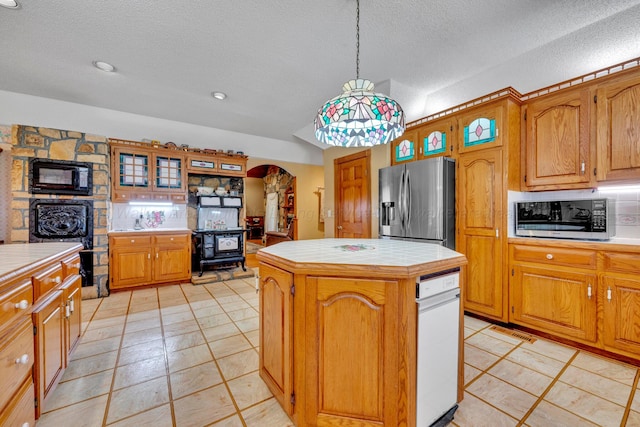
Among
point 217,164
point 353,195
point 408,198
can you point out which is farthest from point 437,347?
point 217,164

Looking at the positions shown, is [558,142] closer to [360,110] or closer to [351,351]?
[360,110]

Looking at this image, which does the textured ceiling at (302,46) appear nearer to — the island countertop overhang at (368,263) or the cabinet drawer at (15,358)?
the island countertop overhang at (368,263)

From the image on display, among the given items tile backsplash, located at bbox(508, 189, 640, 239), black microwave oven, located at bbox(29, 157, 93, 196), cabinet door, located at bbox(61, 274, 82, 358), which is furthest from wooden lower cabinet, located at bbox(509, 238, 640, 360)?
black microwave oven, located at bbox(29, 157, 93, 196)

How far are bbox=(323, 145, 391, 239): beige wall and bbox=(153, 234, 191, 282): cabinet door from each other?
8.16 feet

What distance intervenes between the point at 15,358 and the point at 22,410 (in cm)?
27

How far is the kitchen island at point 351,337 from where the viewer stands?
1.18 metres

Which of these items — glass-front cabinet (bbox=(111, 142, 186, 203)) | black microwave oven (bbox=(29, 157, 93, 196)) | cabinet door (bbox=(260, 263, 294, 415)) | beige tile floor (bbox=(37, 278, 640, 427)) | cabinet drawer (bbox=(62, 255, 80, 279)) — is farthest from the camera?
glass-front cabinet (bbox=(111, 142, 186, 203))

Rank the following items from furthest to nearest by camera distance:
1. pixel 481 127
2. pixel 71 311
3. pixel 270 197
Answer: pixel 270 197, pixel 481 127, pixel 71 311

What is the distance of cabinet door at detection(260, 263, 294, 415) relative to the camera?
131 centimetres

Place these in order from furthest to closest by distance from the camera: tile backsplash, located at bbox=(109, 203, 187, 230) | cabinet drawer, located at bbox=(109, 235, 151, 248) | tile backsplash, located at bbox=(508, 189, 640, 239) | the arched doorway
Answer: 1. the arched doorway
2. tile backsplash, located at bbox=(109, 203, 187, 230)
3. cabinet drawer, located at bbox=(109, 235, 151, 248)
4. tile backsplash, located at bbox=(508, 189, 640, 239)

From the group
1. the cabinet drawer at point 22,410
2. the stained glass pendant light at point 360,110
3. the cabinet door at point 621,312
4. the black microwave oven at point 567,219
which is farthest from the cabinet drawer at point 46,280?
the cabinet door at point 621,312

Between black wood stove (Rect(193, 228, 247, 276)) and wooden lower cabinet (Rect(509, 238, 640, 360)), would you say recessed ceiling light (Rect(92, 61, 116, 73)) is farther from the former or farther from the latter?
wooden lower cabinet (Rect(509, 238, 640, 360))

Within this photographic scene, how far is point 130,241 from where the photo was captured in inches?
147

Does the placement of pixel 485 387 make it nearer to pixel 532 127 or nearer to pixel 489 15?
pixel 532 127
